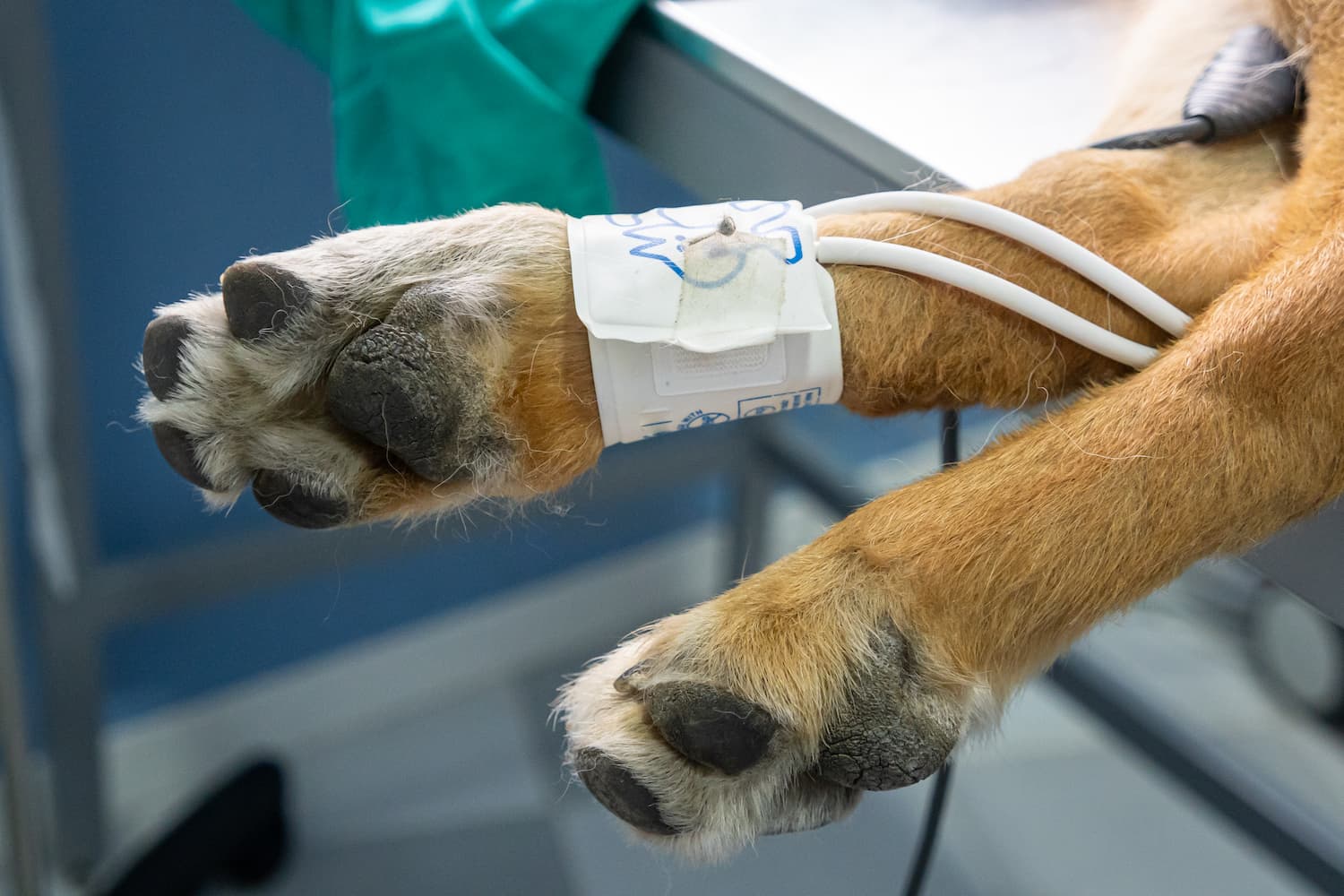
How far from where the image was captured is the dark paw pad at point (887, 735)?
12.7 inches

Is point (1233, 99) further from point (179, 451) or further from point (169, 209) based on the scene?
point (169, 209)

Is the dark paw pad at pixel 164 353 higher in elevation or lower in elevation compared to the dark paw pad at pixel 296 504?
higher

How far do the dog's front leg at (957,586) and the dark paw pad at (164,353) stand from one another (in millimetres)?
176

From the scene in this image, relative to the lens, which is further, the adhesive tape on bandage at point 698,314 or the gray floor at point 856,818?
the gray floor at point 856,818

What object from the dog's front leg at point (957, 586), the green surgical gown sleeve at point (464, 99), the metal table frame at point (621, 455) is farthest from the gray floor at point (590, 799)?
the dog's front leg at point (957, 586)

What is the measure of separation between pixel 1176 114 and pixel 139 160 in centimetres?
87

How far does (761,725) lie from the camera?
318 millimetres

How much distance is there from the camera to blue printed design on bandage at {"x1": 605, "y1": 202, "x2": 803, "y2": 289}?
0.38 meters

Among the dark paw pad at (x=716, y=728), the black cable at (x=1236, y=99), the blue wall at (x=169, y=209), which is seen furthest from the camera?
the blue wall at (x=169, y=209)

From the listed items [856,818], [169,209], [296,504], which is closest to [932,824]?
[856,818]

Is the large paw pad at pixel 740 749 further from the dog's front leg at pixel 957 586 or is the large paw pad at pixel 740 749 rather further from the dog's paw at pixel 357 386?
the dog's paw at pixel 357 386

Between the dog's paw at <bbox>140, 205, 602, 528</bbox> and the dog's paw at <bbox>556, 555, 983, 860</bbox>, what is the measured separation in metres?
0.10

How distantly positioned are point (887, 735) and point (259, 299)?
252 mm

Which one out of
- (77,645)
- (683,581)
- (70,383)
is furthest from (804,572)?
(683,581)
